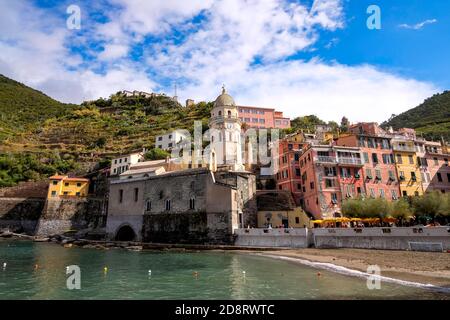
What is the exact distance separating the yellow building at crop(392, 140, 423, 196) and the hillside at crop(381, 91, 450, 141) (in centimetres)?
3578

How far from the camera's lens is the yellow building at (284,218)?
3406 cm

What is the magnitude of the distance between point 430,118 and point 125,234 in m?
92.6

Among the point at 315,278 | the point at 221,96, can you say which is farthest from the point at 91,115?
the point at 315,278

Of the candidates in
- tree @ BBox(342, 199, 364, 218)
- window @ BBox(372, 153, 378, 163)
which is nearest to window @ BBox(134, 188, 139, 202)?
tree @ BBox(342, 199, 364, 218)

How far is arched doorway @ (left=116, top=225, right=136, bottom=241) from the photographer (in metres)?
40.9

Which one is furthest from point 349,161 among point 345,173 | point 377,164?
point 377,164

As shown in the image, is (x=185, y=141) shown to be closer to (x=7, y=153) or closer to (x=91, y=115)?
(x=7, y=153)

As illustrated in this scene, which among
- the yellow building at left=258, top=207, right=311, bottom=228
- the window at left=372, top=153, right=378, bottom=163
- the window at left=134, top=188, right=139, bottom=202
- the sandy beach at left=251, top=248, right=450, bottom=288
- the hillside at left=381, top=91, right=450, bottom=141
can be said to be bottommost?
the sandy beach at left=251, top=248, right=450, bottom=288

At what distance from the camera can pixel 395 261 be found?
60.3 ft

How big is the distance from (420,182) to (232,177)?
2270cm

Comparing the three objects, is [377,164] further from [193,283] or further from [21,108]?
[21,108]

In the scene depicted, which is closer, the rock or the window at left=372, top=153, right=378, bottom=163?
the window at left=372, top=153, right=378, bottom=163

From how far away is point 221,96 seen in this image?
50.3 metres

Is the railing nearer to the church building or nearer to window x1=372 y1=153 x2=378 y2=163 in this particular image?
window x1=372 y1=153 x2=378 y2=163
